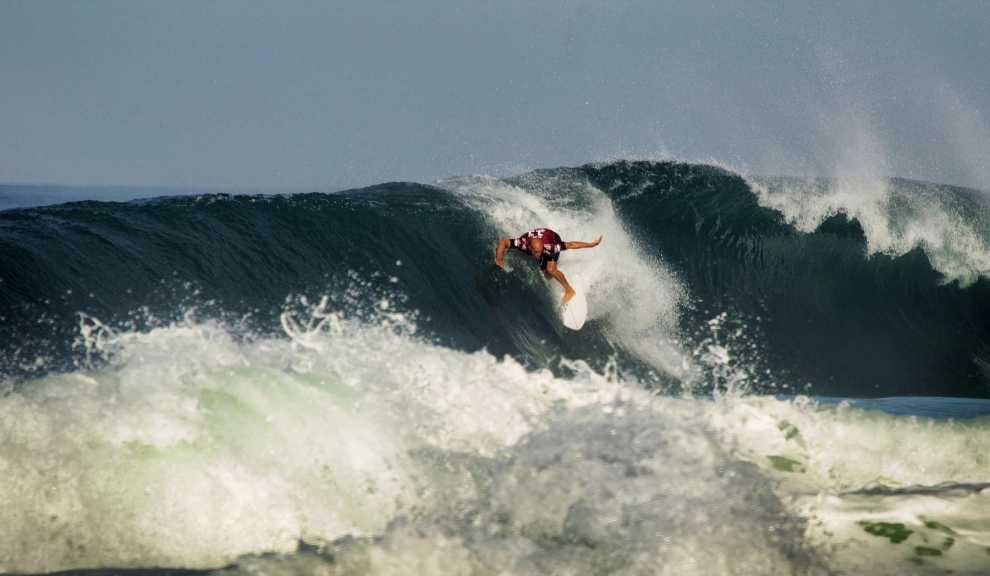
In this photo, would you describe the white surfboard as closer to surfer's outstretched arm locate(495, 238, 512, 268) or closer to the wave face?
the wave face

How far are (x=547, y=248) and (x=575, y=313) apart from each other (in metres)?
0.74

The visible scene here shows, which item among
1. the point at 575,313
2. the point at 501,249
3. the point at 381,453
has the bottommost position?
the point at 381,453

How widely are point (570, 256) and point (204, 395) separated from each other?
537 cm

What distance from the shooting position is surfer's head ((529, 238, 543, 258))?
7.63m

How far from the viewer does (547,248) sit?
7637 millimetres

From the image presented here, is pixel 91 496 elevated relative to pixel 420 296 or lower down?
lower down

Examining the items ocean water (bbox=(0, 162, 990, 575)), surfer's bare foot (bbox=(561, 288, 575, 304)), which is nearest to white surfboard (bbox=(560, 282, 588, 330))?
surfer's bare foot (bbox=(561, 288, 575, 304))

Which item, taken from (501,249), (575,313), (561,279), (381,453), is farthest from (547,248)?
(381,453)

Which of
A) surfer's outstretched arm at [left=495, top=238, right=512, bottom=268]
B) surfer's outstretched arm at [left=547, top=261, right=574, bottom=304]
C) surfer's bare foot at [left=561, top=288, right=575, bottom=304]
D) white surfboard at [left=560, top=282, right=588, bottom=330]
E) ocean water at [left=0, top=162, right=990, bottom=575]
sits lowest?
ocean water at [left=0, top=162, right=990, bottom=575]

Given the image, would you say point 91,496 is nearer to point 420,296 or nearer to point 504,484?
point 504,484

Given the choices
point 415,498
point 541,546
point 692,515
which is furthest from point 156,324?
point 692,515

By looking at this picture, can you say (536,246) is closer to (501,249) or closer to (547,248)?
(547,248)

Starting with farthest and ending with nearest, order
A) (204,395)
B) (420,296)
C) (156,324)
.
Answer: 1. (420,296)
2. (156,324)
3. (204,395)

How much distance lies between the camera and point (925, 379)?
26.5 feet
